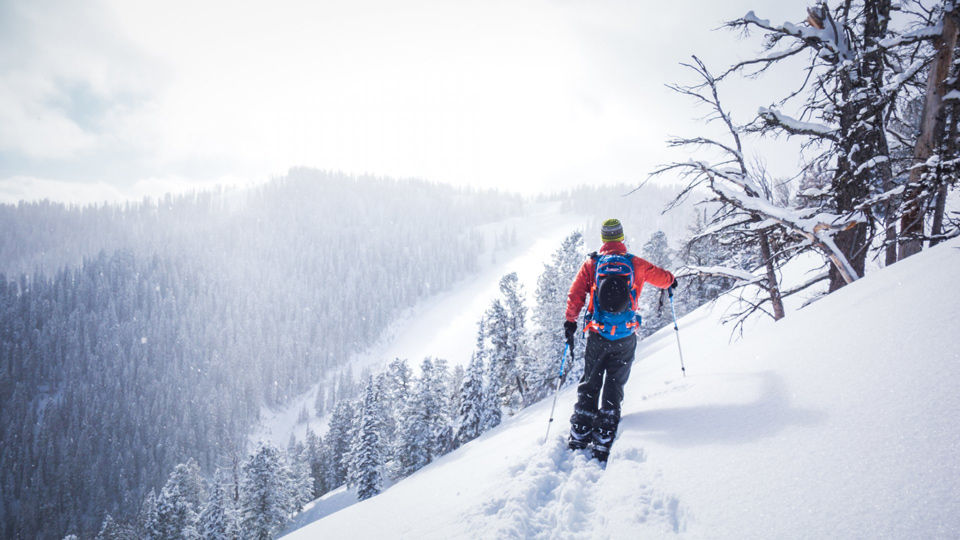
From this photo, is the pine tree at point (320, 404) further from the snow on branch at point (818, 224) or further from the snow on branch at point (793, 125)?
the snow on branch at point (793, 125)

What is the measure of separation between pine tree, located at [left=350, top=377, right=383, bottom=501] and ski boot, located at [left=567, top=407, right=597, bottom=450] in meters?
24.8

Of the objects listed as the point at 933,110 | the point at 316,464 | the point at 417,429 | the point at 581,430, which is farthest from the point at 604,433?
the point at 316,464

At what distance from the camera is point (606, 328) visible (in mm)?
4309

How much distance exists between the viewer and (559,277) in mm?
27516

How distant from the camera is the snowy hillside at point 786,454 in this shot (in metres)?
2.03

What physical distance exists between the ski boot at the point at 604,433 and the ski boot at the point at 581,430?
84mm

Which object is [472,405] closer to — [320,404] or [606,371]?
[606,371]

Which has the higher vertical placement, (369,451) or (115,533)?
(369,451)

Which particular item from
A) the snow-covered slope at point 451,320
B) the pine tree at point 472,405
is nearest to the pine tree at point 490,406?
the pine tree at point 472,405

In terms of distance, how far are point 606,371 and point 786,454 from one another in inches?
77.3

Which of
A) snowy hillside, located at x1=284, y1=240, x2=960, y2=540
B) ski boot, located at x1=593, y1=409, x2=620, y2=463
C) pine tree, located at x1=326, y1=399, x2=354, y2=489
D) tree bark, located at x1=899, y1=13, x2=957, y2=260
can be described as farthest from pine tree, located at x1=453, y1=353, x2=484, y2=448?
pine tree, located at x1=326, y1=399, x2=354, y2=489

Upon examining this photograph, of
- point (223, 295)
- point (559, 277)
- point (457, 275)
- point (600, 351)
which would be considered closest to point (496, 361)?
point (559, 277)

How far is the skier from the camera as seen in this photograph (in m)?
4.17

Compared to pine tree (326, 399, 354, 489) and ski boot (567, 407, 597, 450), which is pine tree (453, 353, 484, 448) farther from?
pine tree (326, 399, 354, 489)
